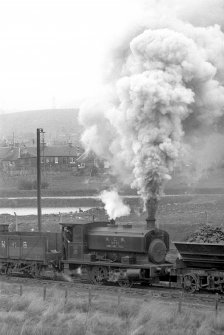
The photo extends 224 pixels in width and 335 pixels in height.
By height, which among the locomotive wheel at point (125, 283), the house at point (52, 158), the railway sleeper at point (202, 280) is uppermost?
the house at point (52, 158)

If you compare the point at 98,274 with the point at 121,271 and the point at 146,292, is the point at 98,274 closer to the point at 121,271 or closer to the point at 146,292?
the point at 121,271

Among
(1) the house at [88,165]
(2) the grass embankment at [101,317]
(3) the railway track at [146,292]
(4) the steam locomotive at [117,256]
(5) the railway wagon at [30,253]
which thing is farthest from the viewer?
(1) the house at [88,165]

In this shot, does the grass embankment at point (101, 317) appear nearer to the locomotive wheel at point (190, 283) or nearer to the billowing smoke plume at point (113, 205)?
the locomotive wheel at point (190, 283)

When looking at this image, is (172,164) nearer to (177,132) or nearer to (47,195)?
(177,132)

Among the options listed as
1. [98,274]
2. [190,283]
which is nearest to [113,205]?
[98,274]

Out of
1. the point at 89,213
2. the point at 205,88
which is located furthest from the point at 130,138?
the point at 89,213

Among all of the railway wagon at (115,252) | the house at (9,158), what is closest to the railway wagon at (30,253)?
the railway wagon at (115,252)
